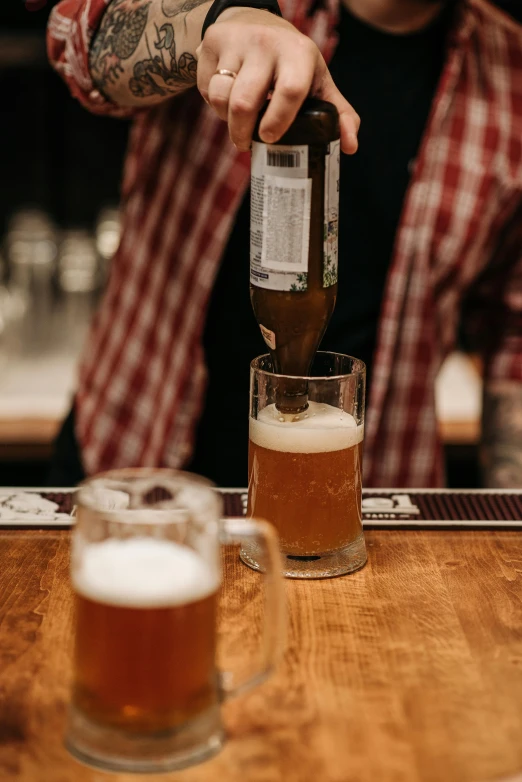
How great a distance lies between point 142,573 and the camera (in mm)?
747

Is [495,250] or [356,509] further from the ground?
[495,250]

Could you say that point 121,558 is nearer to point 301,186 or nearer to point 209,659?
point 209,659

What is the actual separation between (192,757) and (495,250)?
1.29 m

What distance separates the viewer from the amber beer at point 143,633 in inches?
29.1

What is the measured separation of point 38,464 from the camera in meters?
2.48

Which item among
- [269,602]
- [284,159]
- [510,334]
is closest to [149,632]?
[269,602]

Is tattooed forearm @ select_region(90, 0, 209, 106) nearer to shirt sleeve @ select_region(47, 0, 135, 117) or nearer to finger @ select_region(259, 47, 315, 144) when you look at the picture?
shirt sleeve @ select_region(47, 0, 135, 117)

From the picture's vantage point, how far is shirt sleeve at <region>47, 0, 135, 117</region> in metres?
1.42

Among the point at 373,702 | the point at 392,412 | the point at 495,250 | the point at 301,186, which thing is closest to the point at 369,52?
the point at 495,250

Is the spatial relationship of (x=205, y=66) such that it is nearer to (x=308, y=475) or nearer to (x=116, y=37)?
(x=116, y=37)

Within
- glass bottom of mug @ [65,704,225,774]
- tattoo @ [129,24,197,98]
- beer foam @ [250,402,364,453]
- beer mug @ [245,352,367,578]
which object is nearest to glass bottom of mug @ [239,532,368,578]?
beer mug @ [245,352,367,578]

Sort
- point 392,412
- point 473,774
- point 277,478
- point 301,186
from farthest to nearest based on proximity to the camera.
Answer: point 392,412 < point 277,478 < point 301,186 < point 473,774

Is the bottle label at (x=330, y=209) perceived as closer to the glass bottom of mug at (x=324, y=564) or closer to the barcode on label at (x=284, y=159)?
the barcode on label at (x=284, y=159)

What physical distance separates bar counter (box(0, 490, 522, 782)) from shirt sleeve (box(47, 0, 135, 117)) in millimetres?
652
